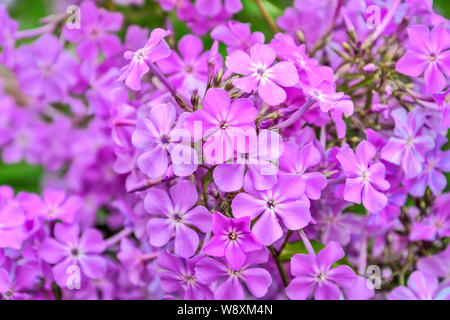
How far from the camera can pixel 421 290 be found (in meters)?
0.83

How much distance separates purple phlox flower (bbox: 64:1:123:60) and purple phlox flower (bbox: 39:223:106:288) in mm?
316

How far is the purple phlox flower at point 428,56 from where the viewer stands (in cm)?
79

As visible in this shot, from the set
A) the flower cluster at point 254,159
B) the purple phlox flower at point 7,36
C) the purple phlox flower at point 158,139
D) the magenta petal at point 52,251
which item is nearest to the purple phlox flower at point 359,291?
the flower cluster at point 254,159

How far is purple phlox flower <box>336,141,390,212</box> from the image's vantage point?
748 mm

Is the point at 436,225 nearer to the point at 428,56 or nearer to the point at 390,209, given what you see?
the point at 390,209

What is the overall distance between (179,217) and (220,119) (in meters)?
0.14

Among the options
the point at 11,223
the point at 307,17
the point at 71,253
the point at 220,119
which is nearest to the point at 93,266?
the point at 71,253

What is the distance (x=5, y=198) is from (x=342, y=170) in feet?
1.64

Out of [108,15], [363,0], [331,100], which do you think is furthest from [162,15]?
[331,100]

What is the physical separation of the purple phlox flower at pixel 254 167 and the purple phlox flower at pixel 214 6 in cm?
35

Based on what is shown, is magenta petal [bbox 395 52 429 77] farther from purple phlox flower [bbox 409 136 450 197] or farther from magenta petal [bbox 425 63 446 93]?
purple phlox flower [bbox 409 136 450 197]

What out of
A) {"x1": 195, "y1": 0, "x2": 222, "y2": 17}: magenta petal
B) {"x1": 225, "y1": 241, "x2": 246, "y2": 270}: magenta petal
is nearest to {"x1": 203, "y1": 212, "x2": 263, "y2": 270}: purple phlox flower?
{"x1": 225, "y1": 241, "x2": 246, "y2": 270}: magenta petal

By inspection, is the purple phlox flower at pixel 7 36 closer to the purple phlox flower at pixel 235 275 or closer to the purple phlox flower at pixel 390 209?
the purple phlox flower at pixel 235 275
